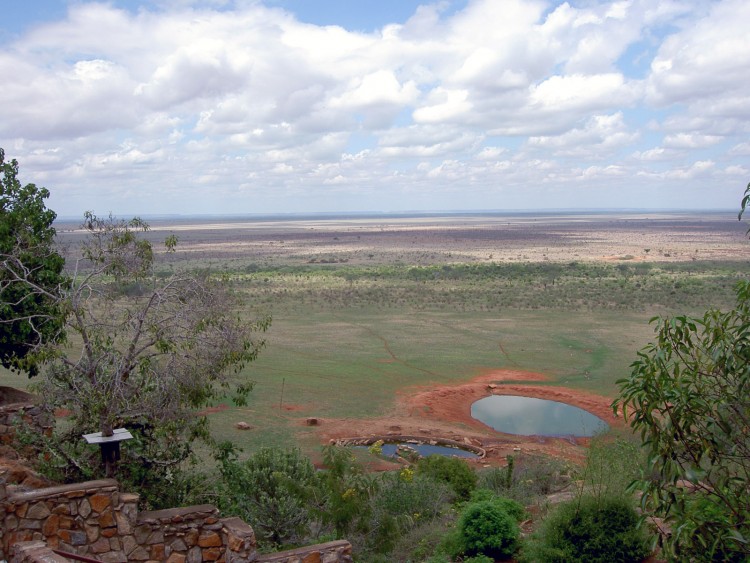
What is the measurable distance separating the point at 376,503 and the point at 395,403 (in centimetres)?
1285

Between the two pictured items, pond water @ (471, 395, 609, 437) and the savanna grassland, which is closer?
pond water @ (471, 395, 609, 437)

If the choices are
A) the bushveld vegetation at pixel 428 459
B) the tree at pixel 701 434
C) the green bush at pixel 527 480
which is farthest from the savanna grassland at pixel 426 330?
the tree at pixel 701 434

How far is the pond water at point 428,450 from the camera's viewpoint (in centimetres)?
2069

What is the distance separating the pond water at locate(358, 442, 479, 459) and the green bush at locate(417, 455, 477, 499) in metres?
4.84

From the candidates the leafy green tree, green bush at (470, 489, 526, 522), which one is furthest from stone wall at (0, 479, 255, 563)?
green bush at (470, 489, 526, 522)

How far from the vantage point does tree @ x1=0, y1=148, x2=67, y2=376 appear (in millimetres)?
12945

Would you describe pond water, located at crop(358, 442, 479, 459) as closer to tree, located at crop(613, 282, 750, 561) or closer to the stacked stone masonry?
the stacked stone masonry

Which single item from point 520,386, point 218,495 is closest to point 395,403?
point 520,386

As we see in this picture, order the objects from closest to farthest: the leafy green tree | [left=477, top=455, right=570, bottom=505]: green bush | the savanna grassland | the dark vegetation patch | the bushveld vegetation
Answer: the bushveld vegetation → the leafy green tree → [left=477, top=455, right=570, bottom=505]: green bush → the savanna grassland → the dark vegetation patch

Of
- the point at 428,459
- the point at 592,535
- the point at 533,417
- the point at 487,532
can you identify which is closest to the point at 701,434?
the point at 592,535

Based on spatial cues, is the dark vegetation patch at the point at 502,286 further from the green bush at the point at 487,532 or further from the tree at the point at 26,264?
the green bush at the point at 487,532

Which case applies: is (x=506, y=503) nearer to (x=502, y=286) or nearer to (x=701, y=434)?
(x=701, y=434)

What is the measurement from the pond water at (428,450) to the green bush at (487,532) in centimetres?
1011

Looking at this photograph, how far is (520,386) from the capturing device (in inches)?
1116
